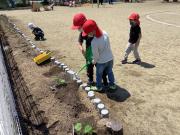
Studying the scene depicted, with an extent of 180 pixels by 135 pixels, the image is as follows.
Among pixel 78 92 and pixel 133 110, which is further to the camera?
pixel 78 92

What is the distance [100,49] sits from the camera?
619 centimetres

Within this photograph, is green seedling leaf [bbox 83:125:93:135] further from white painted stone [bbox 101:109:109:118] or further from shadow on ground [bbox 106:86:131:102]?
shadow on ground [bbox 106:86:131:102]

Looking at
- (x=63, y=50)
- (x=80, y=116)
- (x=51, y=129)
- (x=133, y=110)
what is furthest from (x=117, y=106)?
(x=63, y=50)

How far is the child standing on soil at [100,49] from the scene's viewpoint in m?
5.85

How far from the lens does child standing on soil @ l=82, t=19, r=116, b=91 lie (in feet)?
19.2

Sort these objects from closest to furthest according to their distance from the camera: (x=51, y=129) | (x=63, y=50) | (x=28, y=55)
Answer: (x=51, y=129), (x=28, y=55), (x=63, y=50)

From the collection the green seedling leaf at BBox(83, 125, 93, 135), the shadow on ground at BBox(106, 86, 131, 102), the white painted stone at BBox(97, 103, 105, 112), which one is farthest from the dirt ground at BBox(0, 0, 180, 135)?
the green seedling leaf at BBox(83, 125, 93, 135)

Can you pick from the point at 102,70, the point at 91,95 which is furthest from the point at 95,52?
the point at 91,95

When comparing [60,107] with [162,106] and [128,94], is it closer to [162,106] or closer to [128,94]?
[128,94]

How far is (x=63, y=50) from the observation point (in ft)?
36.1

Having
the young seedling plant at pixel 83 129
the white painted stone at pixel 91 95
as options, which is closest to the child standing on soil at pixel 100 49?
the white painted stone at pixel 91 95

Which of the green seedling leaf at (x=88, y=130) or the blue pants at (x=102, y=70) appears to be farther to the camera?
the blue pants at (x=102, y=70)

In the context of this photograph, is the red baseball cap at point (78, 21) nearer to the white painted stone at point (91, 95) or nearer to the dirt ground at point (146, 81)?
the white painted stone at point (91, 95)

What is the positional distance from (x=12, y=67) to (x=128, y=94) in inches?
175
